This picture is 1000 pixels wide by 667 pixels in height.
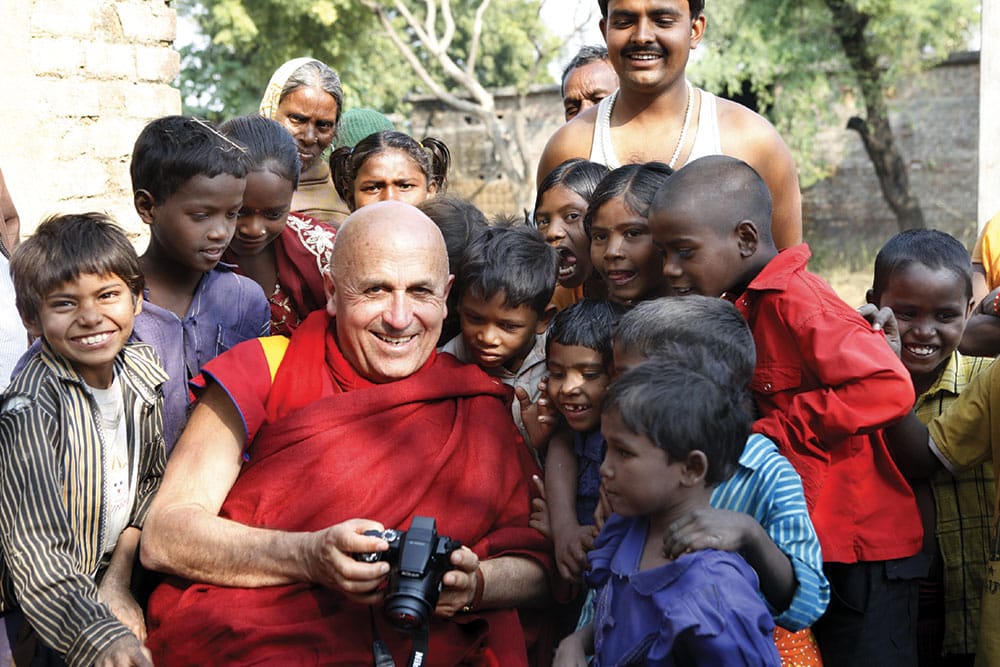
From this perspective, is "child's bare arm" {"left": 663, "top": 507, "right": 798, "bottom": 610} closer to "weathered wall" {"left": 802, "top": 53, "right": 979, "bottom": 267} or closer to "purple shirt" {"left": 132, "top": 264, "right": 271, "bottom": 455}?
"purple shirt" {"left": 132, "top": 264, "right": 271, "bottom": 455}

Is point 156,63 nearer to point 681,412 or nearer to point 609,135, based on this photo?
point 609,135

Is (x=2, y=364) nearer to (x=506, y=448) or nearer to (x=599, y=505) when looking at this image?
(x=506, y=448)

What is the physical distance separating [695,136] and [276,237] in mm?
1634

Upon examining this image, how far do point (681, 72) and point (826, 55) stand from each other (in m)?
14.1

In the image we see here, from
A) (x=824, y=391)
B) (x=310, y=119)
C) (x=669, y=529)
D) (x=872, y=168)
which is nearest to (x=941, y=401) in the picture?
(x=824, y=391)

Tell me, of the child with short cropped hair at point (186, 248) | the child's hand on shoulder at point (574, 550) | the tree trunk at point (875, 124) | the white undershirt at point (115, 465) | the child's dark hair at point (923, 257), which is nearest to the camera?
the child's hand on shoulder at point (574, 550)

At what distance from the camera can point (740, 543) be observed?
89.7 inches

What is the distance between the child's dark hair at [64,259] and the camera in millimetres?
2809

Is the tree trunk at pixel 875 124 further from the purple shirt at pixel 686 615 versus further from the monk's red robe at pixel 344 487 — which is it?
the purple shirt at pixel 686 615

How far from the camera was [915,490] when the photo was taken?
3.26 meters

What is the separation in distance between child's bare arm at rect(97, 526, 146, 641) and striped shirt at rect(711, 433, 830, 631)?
1602 millimetres

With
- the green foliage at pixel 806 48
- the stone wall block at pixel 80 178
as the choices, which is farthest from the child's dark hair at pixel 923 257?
the green foliage at pixel 806 48

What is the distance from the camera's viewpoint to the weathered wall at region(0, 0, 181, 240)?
5.86m

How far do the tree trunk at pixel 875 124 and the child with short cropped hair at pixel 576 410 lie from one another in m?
14.7
